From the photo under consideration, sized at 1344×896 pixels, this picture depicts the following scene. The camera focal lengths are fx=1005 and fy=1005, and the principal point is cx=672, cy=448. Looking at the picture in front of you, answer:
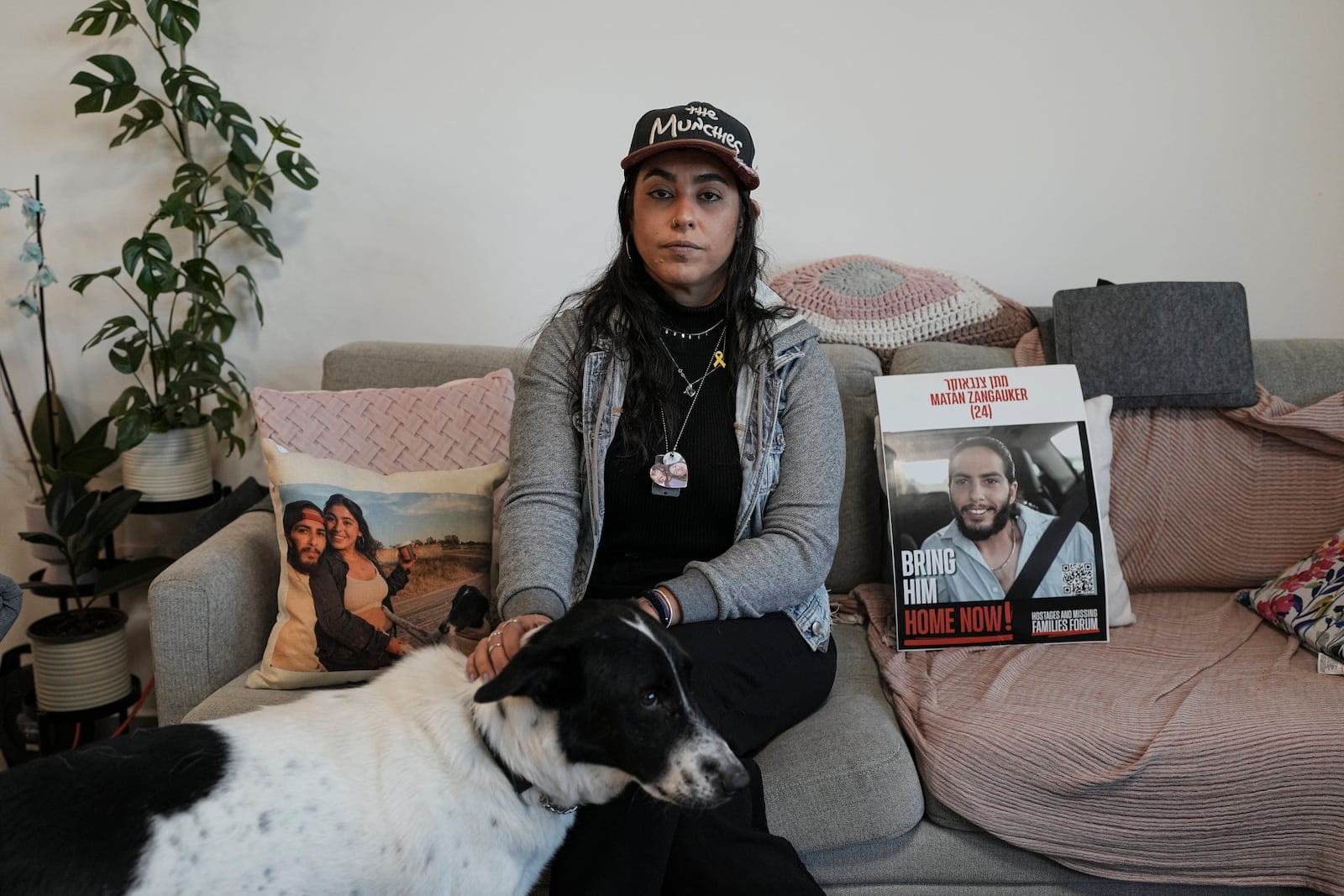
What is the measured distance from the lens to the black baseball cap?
1559 mm

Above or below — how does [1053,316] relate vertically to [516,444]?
above

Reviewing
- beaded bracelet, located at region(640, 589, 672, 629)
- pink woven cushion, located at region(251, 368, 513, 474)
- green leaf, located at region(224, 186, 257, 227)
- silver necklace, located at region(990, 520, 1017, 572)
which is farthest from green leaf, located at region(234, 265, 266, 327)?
silver necklace, located at region(990, 520, 1017, 572)

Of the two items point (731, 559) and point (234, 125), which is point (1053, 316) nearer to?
point (731, 559)

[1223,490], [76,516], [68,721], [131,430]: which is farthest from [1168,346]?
[68,721]

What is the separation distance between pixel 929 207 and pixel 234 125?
1.70m

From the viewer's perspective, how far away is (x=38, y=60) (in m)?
2.47

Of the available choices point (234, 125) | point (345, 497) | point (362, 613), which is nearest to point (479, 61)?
point (234, 125)

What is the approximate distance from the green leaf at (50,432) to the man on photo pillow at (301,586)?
1.06 m

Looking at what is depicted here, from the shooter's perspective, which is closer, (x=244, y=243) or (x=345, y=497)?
(x=345, y=497)

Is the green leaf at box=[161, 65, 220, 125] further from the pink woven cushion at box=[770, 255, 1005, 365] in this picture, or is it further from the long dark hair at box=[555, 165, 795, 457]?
the pink woven cushion at box=[770, 255, 1005, 365]

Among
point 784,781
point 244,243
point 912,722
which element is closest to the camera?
point 784,781

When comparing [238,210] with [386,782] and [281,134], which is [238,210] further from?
[386,782]

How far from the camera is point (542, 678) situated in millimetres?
1127

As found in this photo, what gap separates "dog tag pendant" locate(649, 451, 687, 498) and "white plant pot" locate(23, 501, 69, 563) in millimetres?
1637
